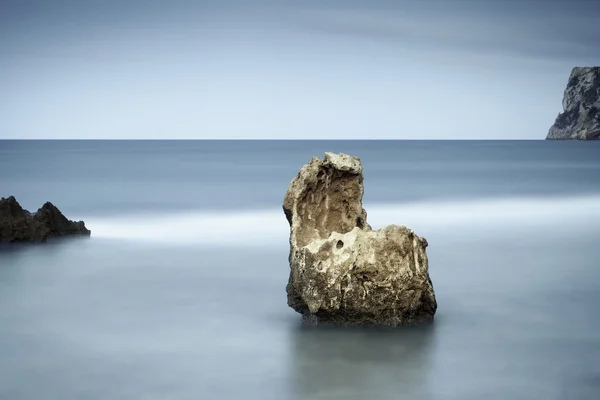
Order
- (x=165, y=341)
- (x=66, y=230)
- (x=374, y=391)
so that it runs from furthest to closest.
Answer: (x=66, y=230) → (x=165, y=341) → (x=374, y=391)

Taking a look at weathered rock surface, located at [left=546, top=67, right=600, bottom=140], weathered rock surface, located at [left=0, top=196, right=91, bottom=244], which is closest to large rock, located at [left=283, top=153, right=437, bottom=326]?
weathered rock surface, located at [left=0, top=196, right=91, bottom=244]

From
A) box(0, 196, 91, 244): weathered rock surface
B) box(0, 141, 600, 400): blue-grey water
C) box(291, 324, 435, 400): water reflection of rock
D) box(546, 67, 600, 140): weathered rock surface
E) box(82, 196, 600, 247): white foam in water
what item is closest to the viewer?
box(291, 324, 435, 400): water reflection of rock

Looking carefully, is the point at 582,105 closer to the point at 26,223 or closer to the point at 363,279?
the point at 26,223

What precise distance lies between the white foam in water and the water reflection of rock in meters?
6.77

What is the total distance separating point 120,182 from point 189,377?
2755 cm

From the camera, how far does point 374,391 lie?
24.8 ft

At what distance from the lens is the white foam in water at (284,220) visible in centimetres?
1690

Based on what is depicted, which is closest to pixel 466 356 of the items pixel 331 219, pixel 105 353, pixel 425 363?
pixel 425 363

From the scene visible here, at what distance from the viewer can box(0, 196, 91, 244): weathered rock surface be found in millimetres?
14219

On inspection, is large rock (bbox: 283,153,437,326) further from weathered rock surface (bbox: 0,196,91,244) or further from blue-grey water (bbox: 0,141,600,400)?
weathered rock surface (bbox: 0,196,91,244)

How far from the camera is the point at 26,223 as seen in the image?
1448cm

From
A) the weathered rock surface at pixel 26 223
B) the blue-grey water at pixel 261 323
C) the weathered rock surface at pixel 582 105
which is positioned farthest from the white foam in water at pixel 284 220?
the weathered rock surface at pixel 582 105

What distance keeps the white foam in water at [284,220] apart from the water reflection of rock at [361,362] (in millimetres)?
6769

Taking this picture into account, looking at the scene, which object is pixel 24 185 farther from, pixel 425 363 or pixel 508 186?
pixel 425 363
